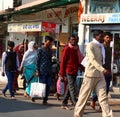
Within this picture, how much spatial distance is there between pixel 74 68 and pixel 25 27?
192 inches

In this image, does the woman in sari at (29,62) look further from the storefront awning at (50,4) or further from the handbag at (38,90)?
the storefront awning at (50,4)

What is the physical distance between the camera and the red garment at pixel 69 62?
10977 millimetres

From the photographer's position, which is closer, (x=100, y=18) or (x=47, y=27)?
(x=100, y=18)

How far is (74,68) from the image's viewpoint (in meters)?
11.0

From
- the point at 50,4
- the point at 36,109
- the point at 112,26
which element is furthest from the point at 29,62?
the point at 50,4

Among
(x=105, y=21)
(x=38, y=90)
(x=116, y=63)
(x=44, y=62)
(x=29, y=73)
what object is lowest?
(x=38, y=90)

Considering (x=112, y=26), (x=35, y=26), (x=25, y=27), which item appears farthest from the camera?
(x=25, y=27)

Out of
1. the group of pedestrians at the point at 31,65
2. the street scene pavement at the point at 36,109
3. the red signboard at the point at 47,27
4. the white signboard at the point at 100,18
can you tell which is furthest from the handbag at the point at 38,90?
the white signboard at the point at 100,18

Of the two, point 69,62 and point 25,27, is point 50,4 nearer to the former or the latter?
point 25,27

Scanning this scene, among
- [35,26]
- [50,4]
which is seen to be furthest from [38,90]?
[50,4]

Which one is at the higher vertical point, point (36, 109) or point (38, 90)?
point (38, 90)

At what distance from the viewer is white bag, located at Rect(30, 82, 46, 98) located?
11750 mm

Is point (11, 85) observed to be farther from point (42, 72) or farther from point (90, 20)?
point (90, 20)

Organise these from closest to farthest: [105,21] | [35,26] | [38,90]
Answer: [38,90] → [105,21] → [35,26]
